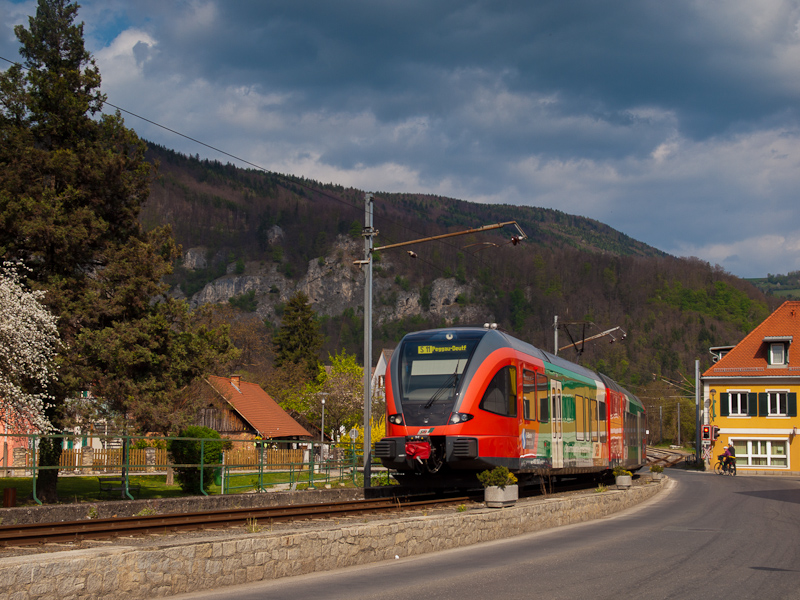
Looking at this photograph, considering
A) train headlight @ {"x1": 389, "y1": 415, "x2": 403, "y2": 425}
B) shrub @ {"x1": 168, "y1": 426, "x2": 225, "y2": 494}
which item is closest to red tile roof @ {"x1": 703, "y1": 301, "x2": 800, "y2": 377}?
shrub @ {"x1": 168, "y1": 426, "x2": 225, "y2": 494}

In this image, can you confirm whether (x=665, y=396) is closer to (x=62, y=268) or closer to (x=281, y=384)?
(x=281, y=384)

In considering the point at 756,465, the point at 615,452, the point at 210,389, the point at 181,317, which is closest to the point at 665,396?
the point at 756,465

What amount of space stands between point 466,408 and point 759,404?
41.9m

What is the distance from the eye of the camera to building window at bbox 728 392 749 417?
174 ft

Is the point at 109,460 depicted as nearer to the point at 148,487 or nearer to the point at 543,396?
the point at 148,487

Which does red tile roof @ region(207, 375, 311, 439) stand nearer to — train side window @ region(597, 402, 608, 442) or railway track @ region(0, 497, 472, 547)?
A: train side window @ region(597, 402, 608, 442)

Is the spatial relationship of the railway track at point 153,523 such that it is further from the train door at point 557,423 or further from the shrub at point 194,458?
the train door at point 557,423

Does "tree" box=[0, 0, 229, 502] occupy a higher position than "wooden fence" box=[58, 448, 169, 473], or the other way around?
"tree" box=[0, 0, 229, 502]

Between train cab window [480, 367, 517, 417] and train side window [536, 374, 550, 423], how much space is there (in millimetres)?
1755

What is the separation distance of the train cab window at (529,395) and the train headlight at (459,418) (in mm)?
2219

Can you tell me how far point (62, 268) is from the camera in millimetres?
24141

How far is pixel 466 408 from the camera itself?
16.8m

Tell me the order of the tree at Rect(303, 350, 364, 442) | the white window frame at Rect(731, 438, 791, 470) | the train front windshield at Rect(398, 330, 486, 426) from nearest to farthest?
the train front windshield at Rect(398, 330, 486, 426) → the white window frame at Rect(731, 438, 791, 470) → the tree at Rect(303, 350, 364, 442)

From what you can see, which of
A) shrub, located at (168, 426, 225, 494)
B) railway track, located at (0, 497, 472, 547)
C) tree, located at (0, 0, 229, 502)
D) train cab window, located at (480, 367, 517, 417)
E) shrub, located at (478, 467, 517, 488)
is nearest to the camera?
railway track, located at (0, 497, 472, 547)
